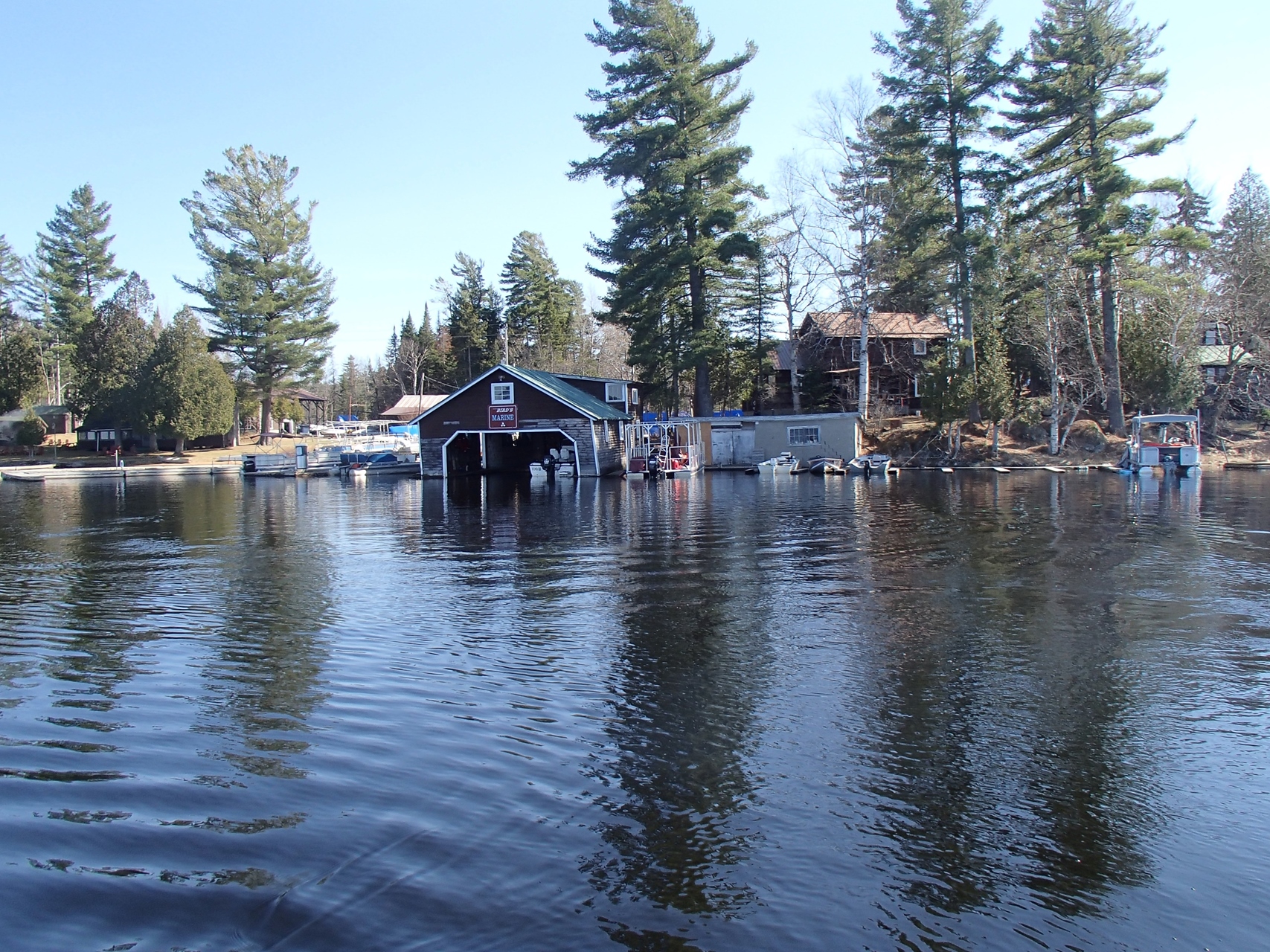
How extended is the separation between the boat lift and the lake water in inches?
961

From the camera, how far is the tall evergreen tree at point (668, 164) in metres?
46.5

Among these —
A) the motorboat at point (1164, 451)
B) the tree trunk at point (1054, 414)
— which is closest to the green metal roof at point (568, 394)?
the tree trunk at point (1054, 414)

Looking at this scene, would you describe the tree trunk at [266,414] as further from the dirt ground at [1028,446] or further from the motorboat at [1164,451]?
the motorboat at [1164,451]

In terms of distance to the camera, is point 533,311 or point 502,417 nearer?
point 502,417

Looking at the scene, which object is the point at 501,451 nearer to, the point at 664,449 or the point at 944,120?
the point at 664,449

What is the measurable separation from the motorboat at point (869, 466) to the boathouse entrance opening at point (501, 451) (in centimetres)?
1460

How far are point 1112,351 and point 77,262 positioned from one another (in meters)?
79.3

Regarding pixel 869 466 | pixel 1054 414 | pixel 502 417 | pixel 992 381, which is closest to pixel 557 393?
pixel 502 417

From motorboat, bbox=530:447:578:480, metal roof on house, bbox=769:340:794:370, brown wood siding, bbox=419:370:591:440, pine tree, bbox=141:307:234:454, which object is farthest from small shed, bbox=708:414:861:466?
pine tree, bbox=141:307:234:454

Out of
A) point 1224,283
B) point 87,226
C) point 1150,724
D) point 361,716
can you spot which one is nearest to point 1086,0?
point 1224,283

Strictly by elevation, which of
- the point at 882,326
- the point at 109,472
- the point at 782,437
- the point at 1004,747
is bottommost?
the point at 1004,747

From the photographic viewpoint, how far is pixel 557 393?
41.8 metres

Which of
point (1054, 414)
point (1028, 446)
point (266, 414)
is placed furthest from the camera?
point (266, 414)

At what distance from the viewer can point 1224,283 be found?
5425cm
